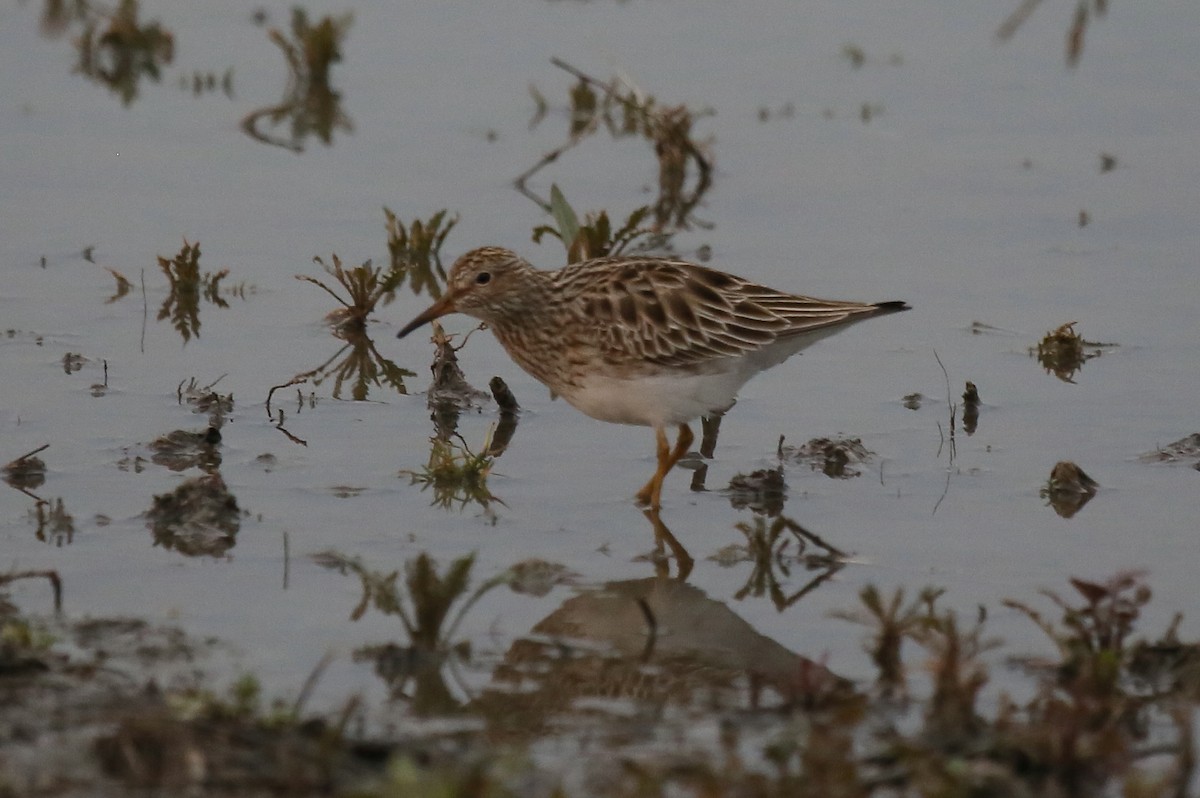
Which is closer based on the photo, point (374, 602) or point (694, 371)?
point (374, 602)

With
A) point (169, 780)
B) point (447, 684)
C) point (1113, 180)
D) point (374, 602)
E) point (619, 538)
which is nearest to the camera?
point (169, 780)

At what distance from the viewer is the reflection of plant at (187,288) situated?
35.7 ft

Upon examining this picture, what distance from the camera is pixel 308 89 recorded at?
51.0ft

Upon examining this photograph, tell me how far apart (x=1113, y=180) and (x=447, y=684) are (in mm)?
8653

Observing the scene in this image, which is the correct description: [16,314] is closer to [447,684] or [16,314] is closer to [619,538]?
[619,538]

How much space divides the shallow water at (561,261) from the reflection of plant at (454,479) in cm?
10

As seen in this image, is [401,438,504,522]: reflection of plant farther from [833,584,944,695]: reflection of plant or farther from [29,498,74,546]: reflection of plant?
[833,584,944,695]: reflection of plant

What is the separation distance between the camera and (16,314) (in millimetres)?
10633

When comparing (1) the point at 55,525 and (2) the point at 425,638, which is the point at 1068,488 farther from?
(1) the point at 55,525

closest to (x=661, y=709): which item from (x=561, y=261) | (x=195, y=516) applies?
(x=195, y=516)

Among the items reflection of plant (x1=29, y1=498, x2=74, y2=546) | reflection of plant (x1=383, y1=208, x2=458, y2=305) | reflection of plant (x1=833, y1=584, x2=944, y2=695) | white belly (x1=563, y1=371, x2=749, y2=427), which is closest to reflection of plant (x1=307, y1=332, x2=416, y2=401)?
reflection of plant (x1=383, y1=208, x2=458, y2=305)

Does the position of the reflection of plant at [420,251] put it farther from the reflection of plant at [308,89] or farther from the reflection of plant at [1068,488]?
the reflection of plant at [1068,488]

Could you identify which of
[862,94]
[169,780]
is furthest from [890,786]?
[862,94]

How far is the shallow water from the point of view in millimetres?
7594
